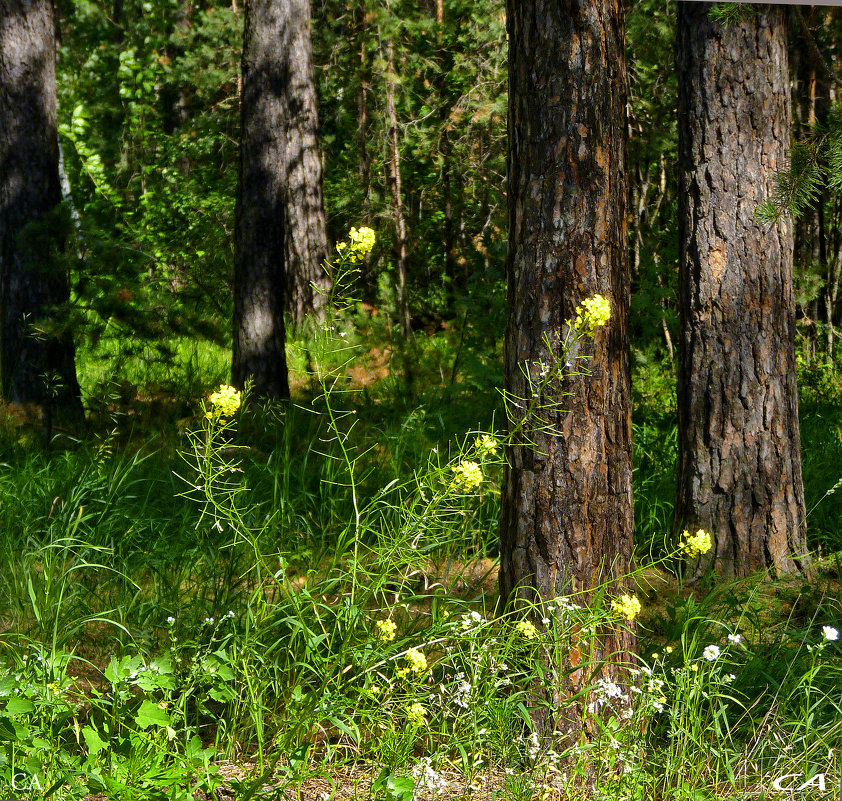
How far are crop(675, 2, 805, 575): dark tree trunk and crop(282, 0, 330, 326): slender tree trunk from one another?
11.3 feet

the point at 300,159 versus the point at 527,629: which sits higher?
the point at 300,159

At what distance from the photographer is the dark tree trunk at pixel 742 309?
11.2 feet

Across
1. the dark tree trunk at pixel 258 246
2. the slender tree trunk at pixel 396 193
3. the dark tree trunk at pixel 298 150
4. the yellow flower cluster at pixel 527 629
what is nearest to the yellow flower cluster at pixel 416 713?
the yellow flower cluster at pixel 527 629

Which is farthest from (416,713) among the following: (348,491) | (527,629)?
(348,491)

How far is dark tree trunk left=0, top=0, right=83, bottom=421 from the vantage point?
16.1 ft

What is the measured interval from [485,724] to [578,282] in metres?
1.19

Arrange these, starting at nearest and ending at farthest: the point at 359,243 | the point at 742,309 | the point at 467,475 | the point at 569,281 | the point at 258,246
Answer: the point at 467,475 → the point at 359,243 → the point at 569,281 → the point at 742,309 → the point at 258,246

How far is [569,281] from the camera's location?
2227 millimetres

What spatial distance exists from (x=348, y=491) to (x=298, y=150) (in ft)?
14.6

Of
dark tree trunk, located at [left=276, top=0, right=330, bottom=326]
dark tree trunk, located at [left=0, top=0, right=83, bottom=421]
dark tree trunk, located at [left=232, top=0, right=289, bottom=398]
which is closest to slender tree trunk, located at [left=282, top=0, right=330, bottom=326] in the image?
dark tree trunk, located at [left=276, top=0, right=330, bottom=326]

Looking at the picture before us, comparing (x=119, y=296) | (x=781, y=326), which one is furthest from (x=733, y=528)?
(x=119, y=296)

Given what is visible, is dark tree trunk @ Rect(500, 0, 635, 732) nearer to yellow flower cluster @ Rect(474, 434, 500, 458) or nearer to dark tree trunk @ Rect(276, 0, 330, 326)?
yellow flower cluster @ Rect(474, 434, 500, 458)

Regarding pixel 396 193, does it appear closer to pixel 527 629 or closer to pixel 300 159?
pixel 300 159

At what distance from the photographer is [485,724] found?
7.22 ft
